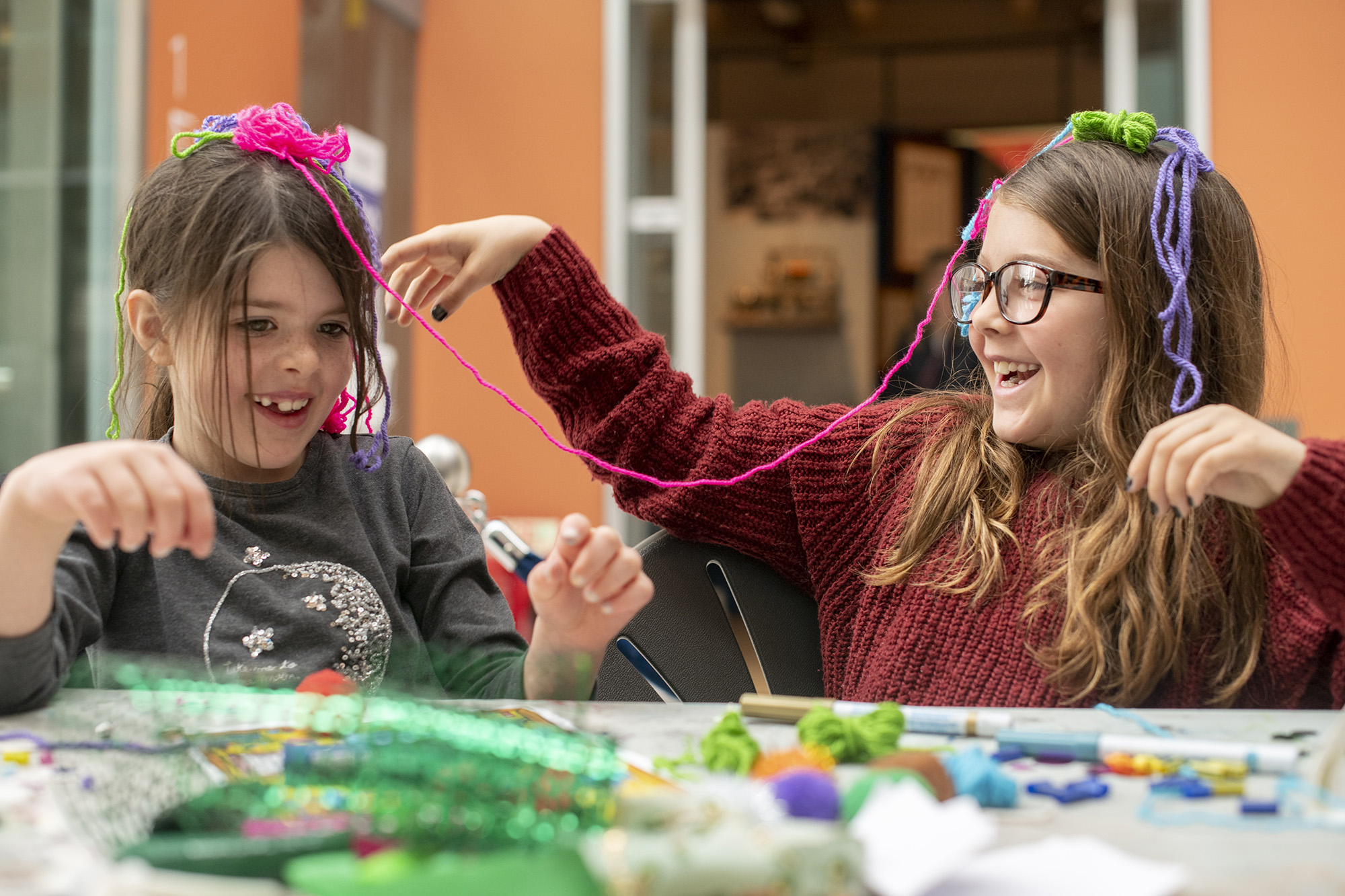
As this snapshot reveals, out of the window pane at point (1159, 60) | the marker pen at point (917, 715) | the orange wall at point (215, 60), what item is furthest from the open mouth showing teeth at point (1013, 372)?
the window pane at point (1159, 60)

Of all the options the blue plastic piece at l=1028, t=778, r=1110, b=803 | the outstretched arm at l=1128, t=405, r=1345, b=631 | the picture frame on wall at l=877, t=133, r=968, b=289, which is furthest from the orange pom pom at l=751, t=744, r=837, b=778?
the picture frame on wall at l=877, t=133, r=968, b=289

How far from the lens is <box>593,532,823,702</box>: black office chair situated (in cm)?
107

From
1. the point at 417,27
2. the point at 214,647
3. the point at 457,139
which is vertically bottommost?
the point at 214,647

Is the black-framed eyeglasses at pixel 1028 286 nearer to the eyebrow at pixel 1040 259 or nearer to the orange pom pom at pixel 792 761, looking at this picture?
the eyebrow at pixel 1040 259

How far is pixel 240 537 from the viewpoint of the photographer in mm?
1031

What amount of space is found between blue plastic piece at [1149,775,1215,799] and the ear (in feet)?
2.87

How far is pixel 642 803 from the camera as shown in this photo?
0.48 m

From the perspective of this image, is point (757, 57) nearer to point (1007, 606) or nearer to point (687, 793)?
point (1007, 606)

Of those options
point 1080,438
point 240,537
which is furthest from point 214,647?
point 1080,438

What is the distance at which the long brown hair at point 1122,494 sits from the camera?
3.20 ft

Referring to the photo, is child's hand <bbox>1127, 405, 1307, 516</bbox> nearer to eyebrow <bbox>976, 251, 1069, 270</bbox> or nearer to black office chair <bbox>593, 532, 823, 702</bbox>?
eyebrow <bbox>976, 251, 1069, 270</bbox>

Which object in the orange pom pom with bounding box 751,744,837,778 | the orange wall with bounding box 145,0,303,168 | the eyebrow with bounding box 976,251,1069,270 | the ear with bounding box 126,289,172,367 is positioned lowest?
the orange pom pom with bounding box 751,744,837,778

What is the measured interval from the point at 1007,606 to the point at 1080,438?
0.19 metres

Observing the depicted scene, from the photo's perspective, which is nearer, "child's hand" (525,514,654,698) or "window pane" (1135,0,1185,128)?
"child's hand" (525,514,654,698)
